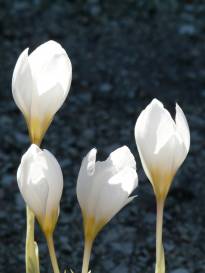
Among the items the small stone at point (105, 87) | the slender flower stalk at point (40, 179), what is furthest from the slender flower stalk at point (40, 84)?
the small stone at point (105, 87)

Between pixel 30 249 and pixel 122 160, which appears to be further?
pixel 30 249

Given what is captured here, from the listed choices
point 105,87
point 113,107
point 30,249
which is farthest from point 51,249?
point 105,87

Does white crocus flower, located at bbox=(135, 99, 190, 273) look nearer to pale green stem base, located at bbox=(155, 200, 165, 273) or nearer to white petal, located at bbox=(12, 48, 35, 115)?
pale green stem base, located at bbox=(155, 200, 165, 273)

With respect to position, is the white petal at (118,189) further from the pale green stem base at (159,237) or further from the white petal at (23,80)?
the white petal at (23,80)

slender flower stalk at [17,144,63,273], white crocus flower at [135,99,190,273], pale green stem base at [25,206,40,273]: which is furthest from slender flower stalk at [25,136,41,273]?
white crocus flower at [135,99,190,273]

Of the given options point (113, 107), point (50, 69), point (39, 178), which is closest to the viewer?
point (39, 178)

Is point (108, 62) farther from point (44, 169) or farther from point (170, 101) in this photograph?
point (44, 169)

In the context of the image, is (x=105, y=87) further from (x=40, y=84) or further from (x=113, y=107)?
(x=40, y=84)
